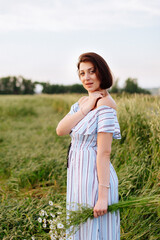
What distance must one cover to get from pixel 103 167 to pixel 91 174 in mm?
107

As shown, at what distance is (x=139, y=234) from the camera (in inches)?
70.9

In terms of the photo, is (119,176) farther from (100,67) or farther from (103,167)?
(100,67)

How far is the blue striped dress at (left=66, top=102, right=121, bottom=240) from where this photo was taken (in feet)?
4.16

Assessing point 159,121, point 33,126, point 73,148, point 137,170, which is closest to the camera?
point 73,148

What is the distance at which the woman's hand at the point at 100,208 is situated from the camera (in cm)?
123

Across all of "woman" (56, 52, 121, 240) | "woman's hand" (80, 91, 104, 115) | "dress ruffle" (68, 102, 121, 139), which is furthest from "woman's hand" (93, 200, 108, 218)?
"woman's hand" (80, 91, 104, 115)

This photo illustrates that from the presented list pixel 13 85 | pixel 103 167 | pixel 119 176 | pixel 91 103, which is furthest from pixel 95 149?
pixel 13 85

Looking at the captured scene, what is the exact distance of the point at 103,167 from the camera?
122 cm

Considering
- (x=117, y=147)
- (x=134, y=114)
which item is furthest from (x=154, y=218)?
(x=134, y=114)

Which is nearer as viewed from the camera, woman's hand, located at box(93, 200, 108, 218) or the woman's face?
woman's hand, located at box(93, 200, 108, 218)

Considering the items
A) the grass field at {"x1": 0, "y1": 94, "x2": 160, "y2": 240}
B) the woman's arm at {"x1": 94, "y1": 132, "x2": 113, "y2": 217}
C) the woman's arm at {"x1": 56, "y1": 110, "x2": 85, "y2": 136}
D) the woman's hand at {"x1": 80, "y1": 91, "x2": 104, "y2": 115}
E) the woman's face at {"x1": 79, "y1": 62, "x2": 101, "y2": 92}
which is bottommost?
the grass field at {"x1": 0, "y1": 94, "x2": 160, "y2": 240}

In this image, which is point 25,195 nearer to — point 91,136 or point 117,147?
point 117,147

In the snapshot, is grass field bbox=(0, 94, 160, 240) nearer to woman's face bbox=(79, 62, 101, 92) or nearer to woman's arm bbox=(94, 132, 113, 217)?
woman's arm bbox=(94, 132, 113, 217)

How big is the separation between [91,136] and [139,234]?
1057mm
